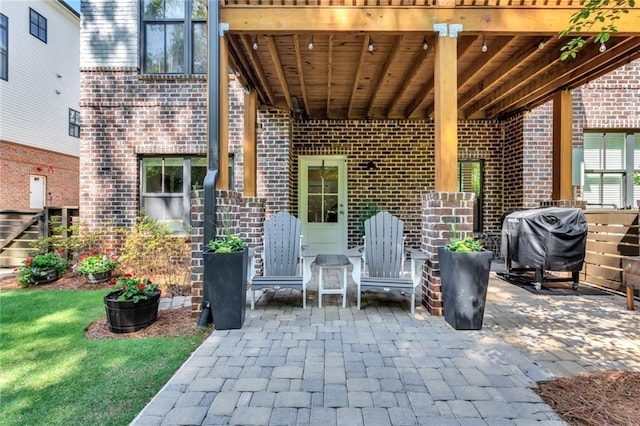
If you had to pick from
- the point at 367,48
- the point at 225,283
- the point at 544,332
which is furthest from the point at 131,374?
the point at 367,48

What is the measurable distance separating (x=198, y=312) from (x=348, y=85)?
159 inches

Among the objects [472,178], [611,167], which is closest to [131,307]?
[472,178]

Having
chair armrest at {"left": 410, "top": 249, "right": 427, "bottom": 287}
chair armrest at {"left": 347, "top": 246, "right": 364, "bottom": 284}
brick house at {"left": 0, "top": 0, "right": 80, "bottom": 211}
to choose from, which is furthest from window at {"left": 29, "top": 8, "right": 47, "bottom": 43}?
chair armrest at {"left": 410, "top": 249, "right": 427, "bottom": 287}

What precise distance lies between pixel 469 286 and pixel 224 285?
2.16m

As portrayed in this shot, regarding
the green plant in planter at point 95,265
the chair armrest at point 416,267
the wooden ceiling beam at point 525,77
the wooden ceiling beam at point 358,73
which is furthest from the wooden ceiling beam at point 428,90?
the green plant in planter at point 95,265

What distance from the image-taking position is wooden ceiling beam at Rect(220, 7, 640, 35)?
11.0 feet

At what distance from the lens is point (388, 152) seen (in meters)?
6.96

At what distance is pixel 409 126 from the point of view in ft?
22.8

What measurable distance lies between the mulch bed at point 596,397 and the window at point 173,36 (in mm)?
6433

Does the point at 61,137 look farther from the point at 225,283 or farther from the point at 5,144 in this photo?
the point at 225,283

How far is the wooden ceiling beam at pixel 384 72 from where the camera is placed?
12.6ft

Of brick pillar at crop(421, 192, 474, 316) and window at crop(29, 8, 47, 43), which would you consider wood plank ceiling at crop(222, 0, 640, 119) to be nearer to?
brick pillar at crop(421, 192, 474, 316)

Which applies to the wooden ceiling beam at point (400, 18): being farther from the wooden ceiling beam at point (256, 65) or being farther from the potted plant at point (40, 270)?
the potted plant at point (40, 270)

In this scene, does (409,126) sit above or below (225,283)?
above
